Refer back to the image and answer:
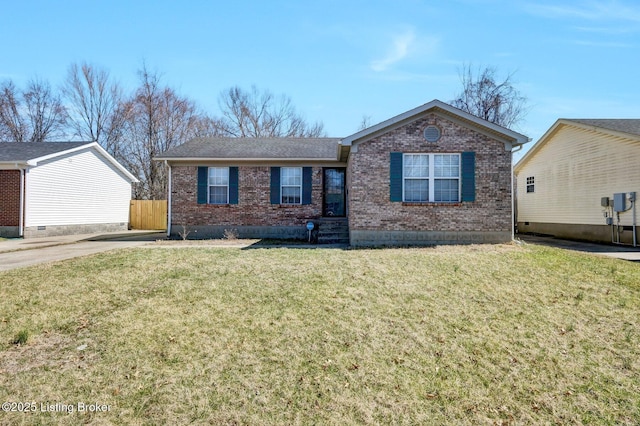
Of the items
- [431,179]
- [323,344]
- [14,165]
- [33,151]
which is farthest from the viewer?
[33,151]

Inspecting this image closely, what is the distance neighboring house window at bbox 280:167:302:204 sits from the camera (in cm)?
1430

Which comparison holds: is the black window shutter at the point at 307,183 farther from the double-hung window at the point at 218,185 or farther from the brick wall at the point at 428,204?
the brick wall at the point at 428,204

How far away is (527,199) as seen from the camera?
1866 centimetres

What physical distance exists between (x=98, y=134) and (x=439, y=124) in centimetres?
2867

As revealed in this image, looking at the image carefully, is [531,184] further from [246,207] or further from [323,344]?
[323,344]

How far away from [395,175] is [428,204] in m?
1.37

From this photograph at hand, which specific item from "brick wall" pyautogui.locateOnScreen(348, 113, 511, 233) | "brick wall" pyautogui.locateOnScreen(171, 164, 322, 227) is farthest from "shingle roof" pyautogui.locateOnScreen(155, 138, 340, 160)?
"brick wall" pyautogui.locateOnScreen(348, 113, 511, 233)

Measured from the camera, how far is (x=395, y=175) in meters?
10.8

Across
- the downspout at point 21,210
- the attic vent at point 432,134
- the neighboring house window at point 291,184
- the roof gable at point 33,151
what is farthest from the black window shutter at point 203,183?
the attic vent at point 432,134

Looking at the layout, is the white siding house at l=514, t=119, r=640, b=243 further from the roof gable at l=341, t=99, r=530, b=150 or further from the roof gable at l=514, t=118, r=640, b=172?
the roof gable at l=341, t=99, r=530, b=150

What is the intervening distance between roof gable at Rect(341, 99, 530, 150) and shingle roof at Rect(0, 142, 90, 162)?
44.7 feet

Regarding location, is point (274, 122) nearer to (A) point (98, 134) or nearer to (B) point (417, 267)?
(A) point (98, 134)

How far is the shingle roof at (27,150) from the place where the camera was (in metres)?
14.6

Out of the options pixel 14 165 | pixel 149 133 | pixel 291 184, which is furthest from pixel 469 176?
pixel 149 133
